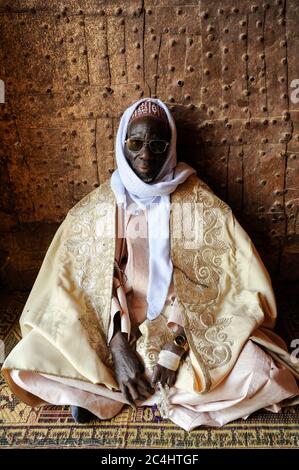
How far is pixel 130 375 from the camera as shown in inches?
71.4

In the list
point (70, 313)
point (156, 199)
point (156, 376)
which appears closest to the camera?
point (156, 376)

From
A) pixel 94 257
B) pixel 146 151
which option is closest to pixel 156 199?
pixel 146 151

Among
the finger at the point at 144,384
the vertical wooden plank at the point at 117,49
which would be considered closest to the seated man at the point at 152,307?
the finger at the point at 144,384

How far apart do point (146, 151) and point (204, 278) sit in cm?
63

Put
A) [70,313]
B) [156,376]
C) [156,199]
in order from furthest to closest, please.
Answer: [156,199], [70,313], [156,376]

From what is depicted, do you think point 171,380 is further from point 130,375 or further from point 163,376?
point 130,375

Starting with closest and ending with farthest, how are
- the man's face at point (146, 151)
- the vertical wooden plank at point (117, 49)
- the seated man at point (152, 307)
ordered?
the seated man at point (152, 307) < the man's face at point (146, 151) < the vertical wooden plank at point (117, 49)

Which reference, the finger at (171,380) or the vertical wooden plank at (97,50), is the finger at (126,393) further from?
the vertical wooden plank at (97,50)

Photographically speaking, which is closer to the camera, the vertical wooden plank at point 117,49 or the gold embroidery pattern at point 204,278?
the gold embroidery pattern at point 204,278

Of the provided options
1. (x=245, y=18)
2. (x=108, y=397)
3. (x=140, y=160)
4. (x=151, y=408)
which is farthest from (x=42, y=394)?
(x=245, y=18)

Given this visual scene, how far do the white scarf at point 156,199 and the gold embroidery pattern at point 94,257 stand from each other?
122 mm

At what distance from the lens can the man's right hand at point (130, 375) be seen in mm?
1811

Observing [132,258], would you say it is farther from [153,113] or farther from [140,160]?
[153,113]

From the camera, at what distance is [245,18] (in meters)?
2.03
